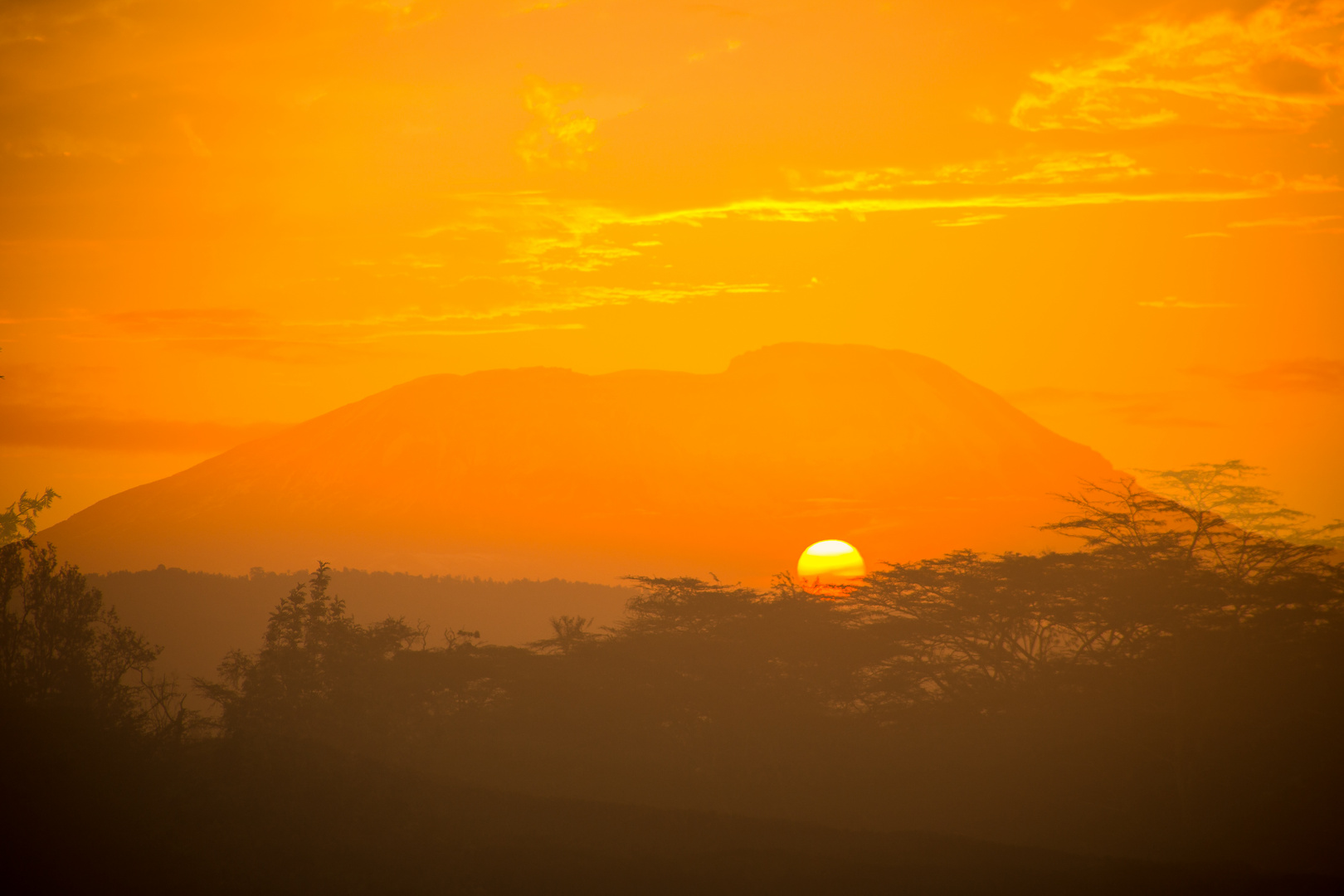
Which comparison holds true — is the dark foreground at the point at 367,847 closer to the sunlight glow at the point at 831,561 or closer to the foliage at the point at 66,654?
the foliage at the point at 66,654

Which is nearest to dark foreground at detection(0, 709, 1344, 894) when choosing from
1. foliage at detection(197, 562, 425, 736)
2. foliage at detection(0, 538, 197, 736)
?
foliage at detection(0, 538, 197, 736)

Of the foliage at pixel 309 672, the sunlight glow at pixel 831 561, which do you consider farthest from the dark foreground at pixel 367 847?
the sunlight glow at pixel 831 561

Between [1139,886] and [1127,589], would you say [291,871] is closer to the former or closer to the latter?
[1139,886]

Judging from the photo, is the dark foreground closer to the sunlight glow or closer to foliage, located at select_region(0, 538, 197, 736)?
foliage, located at select_region(0, 538, 197, 736)

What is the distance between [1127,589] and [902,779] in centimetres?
1158

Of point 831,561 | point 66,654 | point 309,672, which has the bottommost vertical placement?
point 309,672

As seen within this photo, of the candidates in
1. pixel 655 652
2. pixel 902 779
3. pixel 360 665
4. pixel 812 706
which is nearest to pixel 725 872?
pixel 902 779

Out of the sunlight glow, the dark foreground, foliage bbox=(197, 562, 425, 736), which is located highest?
the sunlight glow

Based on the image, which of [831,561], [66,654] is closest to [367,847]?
[66,654]

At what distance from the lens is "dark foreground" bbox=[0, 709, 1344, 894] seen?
3188 cm

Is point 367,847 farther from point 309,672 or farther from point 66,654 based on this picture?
point 309,672

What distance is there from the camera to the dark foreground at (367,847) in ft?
105

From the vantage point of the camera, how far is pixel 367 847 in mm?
35781

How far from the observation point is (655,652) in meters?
52.8
